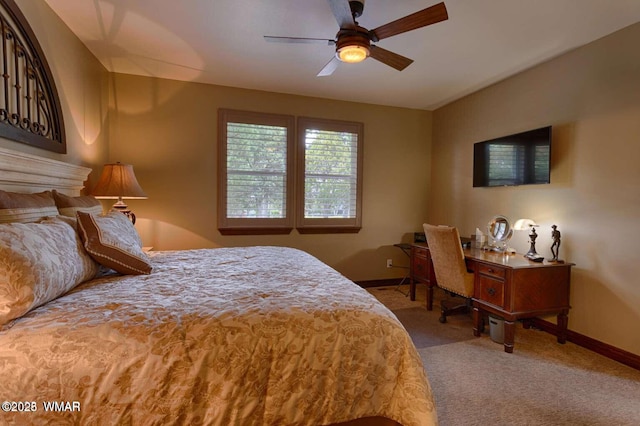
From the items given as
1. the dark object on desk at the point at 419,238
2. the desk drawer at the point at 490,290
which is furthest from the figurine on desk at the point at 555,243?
the dark object on desk at the point at 419,238

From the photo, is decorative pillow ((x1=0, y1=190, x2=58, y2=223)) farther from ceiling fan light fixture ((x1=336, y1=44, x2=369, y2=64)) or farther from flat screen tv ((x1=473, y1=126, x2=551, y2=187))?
flat screen tv ((x1=473, y1=126, x2=551, y2=187))

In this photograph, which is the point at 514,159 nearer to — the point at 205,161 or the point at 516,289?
the point at 516,289

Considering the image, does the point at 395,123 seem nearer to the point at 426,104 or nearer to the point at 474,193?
the point at 426,104

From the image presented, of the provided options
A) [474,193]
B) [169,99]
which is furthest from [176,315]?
[474,193]

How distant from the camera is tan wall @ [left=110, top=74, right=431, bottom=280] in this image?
11.2 feet

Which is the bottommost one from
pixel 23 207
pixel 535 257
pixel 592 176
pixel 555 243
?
pixel 535 257

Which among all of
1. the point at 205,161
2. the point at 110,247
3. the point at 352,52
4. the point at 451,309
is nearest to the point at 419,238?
the point at 451,309

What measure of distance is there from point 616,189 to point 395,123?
2.62 metres

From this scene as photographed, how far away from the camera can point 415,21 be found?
1.87m

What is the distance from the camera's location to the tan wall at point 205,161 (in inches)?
135

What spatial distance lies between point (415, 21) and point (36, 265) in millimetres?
2289

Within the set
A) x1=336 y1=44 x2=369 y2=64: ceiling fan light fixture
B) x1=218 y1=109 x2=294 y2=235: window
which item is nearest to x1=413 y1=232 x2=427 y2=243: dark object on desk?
x1=218 y1=109 x2=294 y2=235: window

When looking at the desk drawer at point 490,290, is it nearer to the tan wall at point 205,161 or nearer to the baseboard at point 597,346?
the baseboard at point 597,346

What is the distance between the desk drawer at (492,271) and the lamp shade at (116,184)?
3216 mm
